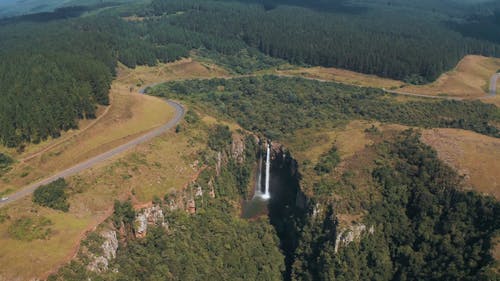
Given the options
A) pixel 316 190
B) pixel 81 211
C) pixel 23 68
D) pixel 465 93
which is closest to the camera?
pixel 81 211

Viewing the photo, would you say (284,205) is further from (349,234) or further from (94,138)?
(94,138)

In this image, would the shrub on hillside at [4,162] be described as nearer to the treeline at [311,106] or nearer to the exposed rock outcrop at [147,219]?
the exposed rock outcrop at [147,219]

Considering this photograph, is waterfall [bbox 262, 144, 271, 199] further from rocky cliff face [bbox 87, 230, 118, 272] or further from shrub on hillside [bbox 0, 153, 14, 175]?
shrub on hillside [bbox 0, 153, 14, 175]

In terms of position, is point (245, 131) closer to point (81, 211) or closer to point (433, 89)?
point (81, 211)

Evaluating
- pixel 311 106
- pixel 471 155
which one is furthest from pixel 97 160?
pixel 471 155

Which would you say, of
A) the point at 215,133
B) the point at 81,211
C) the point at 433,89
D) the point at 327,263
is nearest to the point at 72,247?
the point at 81,211

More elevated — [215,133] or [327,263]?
[215,133]
